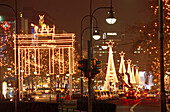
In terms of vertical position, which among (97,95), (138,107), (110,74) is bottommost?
(138,107)

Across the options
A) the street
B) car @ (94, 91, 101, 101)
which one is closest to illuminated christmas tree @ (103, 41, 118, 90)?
car @ (94, 91, 101, 101)

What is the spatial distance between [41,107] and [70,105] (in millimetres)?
17911

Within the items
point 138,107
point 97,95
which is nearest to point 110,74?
point 97,95

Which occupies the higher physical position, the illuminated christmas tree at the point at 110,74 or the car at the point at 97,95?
the illuminated christmas tree at the point at 110,74

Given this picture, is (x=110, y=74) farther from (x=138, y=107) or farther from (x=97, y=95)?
(x=138, y=107)

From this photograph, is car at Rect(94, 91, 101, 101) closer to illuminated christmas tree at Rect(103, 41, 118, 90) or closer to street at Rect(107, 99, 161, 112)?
street at Rect(107, 99, 161, 112)

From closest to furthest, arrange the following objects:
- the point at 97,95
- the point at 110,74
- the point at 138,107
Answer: the point at 138,107 < the point at 97,95 < the point at 110,74

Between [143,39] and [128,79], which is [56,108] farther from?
[128,79]

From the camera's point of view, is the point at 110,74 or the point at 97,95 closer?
the point at 97,95

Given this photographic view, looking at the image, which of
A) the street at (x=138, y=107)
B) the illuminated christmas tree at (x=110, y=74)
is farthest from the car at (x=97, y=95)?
the illuminated christmas tree at (x=110, y=74)

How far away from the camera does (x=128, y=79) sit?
109938 millimetres

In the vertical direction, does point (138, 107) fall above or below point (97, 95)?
below

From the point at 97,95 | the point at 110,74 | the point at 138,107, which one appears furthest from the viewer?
the point at 110,74

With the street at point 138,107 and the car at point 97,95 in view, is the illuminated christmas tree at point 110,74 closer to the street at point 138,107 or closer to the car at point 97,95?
the car at point 97,95
